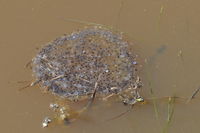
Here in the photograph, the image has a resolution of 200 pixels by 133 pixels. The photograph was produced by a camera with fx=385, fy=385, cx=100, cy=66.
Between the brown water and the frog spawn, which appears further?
the frog spawn

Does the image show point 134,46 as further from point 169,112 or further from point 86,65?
point 169,112

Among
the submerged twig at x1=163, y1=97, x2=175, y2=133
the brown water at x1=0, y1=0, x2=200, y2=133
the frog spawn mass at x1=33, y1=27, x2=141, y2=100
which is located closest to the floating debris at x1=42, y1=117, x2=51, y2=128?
the brown water at x1=0, y1=0, x2=200, y2=133

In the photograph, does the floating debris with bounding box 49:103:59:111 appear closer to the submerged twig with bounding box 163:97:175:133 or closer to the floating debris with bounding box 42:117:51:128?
the floating debris with bounding box 42:117:51:128

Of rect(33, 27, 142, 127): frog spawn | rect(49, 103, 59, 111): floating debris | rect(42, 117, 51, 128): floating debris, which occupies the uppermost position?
rect(33, 27, 142, 127): frog spawn

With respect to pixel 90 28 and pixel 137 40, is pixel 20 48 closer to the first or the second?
pixel 90 28

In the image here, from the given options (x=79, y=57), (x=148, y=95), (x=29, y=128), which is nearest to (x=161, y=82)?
(x=148, y=95)

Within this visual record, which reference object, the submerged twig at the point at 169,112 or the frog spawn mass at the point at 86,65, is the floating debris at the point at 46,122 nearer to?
the frog spawn mass at the point at 86,65

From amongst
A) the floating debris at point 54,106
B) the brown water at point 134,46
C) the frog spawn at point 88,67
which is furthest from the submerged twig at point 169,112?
the floating debris at point 54,106
